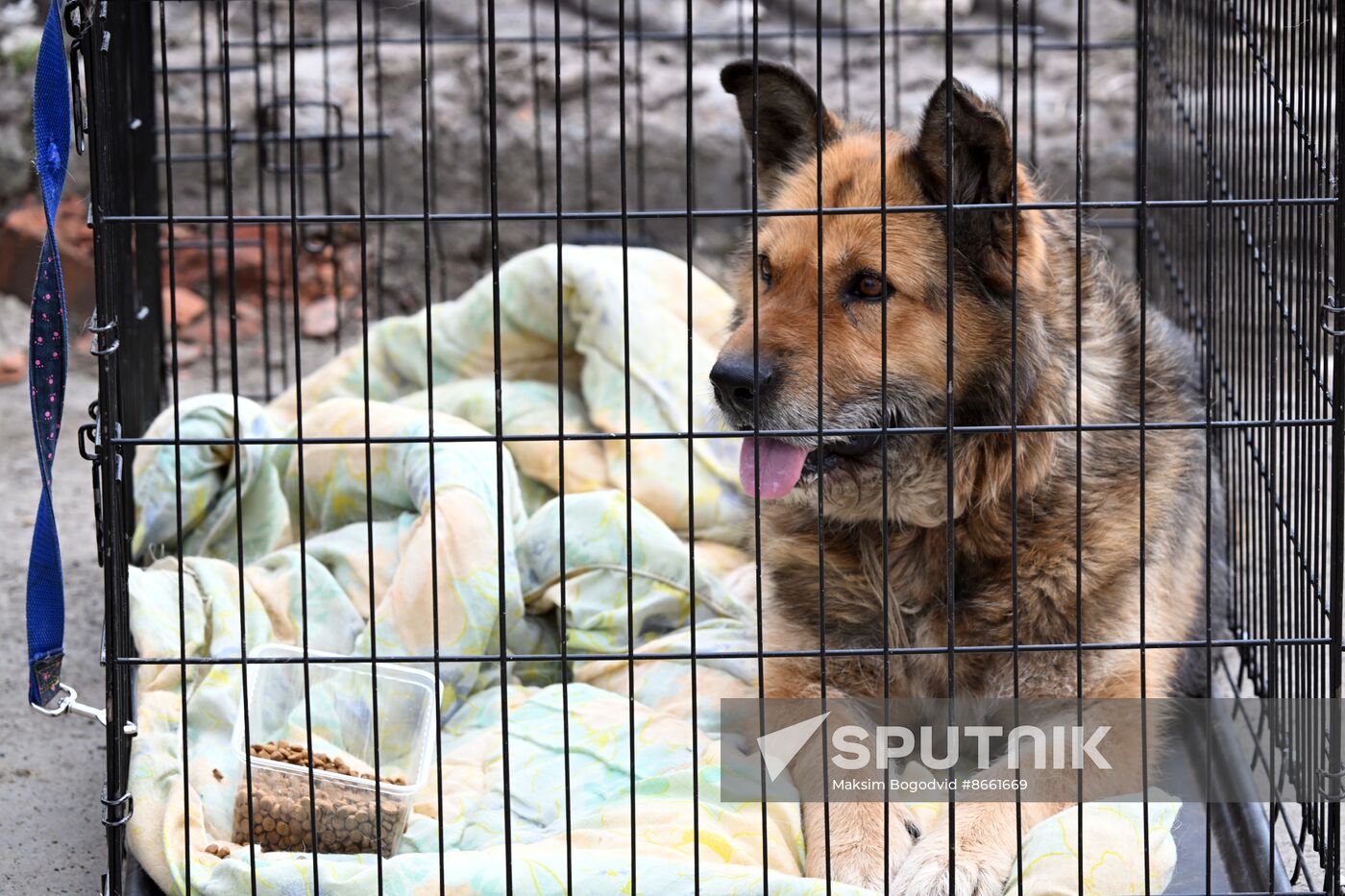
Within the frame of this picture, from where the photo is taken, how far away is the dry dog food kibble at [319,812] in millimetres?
2486

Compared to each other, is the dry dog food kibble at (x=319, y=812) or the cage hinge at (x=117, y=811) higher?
the cage hinge at (x=117, y=811)

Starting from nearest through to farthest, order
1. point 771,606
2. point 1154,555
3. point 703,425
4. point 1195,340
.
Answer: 1. point 1154,555
2. point 771,606
3. point 1195,340
4. point 703,425

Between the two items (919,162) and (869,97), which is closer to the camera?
(919,162)

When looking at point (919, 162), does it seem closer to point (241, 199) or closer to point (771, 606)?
point (771, 606)

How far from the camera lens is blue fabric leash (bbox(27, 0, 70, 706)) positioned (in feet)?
7.11

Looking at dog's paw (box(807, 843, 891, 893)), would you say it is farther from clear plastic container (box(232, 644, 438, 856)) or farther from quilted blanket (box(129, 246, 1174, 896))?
clear plastic container (box(232, 644, 438, 856))

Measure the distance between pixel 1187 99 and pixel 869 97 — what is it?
2.44 metres

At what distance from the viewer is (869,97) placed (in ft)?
19.7

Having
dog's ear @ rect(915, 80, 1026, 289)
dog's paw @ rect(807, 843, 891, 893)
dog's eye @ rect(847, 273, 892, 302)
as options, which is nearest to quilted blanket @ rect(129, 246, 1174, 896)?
dog's paw @ rect(807, 843, 891, 893)

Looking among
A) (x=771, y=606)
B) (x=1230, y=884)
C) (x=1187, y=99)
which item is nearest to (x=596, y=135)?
(x=1187, y=99)

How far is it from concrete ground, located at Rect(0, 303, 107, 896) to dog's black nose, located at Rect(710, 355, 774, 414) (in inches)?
56.1

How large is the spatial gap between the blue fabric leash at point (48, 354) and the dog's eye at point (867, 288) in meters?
1.26

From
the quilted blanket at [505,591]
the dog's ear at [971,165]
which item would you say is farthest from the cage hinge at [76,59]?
the dog's ear at [971,165]

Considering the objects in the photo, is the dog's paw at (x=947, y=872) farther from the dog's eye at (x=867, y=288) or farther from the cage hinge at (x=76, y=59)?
the cage hinge at (x=76, y=59)
